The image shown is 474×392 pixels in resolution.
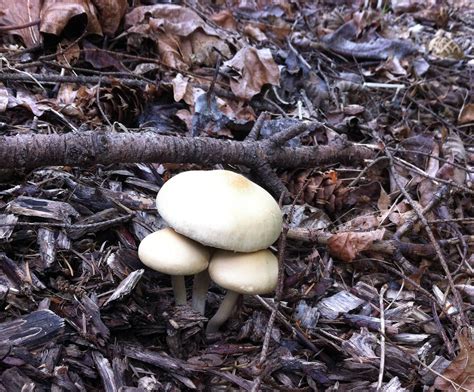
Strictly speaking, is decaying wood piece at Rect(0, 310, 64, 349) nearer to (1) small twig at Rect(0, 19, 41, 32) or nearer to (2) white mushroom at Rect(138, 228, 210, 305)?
(2) white mushroom at Rect(138, 228, 210, 305)

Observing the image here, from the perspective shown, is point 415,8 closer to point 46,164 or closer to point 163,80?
point 163,80

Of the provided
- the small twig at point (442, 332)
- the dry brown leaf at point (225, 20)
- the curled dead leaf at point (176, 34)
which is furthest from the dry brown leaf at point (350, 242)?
the dry brown leaf at point (225, 20)

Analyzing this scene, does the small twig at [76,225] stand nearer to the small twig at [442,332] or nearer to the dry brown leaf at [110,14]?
the small twig at [442,332]

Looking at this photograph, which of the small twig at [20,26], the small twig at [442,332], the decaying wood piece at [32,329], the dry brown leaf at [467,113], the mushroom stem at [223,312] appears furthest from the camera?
the dry brown leaf at [467,113]

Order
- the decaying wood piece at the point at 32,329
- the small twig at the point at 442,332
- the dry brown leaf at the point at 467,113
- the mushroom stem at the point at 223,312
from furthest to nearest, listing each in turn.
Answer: the dry brown leaf at the point at 467,113 < the small twig at the point at 442,332 < the mushroom stem at the point at 223,312 < the decaying wood piece at the point at 32,329

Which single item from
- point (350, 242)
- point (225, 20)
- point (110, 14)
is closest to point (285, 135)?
point (350, 242)

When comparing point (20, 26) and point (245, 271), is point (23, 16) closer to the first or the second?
point (20, 26)

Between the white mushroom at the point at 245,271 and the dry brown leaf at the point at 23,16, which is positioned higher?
the dry brown leaf at the point at 23,16
